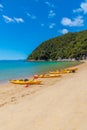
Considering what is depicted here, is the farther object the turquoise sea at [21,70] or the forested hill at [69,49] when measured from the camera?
the forested hill at [69,49]

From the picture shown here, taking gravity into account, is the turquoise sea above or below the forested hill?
below

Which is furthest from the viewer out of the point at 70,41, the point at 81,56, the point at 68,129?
the point at 70,41

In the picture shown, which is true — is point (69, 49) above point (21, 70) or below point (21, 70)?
above

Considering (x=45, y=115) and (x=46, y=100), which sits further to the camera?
(x=46, y=100)

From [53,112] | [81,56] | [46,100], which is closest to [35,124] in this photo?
[53,112]

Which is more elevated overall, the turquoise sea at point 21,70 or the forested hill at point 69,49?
the forested hill at point 69,49

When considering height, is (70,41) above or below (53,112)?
above

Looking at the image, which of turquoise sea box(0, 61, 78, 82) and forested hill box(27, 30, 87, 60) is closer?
turquoise sea box(0, 61, 78, 82)

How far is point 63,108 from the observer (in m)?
8.88

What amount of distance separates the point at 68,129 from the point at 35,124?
116 cm

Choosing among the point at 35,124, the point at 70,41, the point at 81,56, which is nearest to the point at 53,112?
the point at 35,124

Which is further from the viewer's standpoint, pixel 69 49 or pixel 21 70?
pixel 69 49

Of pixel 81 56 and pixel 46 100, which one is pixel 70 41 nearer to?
pixel 81 56

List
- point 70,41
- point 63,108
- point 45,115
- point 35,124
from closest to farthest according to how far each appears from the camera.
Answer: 1. point 35,124
2. point 45,115
3. point 63,108
4. point 70,41
